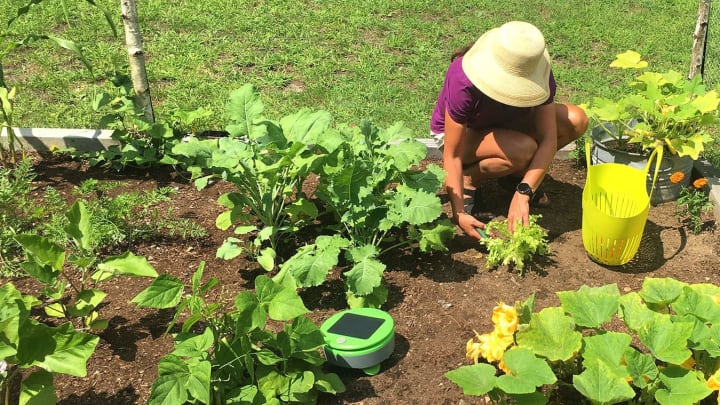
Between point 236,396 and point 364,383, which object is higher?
point 236,396

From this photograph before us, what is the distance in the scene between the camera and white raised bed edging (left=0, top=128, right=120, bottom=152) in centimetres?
422

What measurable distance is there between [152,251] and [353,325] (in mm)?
1207

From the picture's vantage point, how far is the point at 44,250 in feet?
8.49

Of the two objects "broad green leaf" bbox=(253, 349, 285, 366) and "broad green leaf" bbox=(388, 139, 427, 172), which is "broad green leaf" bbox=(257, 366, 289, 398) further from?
"broad green leaf" bbox=(388, 139, 427, 172)

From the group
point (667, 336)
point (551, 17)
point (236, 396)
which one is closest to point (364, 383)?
point (236, 396)

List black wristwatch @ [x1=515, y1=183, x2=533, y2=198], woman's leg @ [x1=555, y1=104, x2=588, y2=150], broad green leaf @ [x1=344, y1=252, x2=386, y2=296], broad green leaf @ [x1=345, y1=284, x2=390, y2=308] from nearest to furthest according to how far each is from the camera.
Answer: broad green leaf @ [x1=344, y1=252, x2=386, y2=296], broad green leaf @ [x1=345, y1=284, x2=390, y2=308], black wristwatch @ [x1=515, y1=183, x2=533, y2=198], woman's leg @ [x1=555, y1=104, x2=588, y2=150]

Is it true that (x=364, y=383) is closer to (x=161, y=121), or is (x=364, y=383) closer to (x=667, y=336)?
(x=667, y=336)

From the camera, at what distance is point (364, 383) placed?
2738mm

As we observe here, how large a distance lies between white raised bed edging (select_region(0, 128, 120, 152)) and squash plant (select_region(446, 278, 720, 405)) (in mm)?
2656

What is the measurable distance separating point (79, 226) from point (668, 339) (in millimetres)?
2229

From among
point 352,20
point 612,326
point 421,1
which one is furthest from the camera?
point 421,1

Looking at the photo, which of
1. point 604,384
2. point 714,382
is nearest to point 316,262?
point 604,384

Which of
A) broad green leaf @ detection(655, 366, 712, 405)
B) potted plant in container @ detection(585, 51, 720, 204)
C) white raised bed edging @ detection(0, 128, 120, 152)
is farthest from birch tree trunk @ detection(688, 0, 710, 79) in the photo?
white raised bed edging @ detection(0, 128, 120, 152)

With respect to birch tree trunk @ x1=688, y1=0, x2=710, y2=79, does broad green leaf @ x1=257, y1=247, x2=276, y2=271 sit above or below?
below
